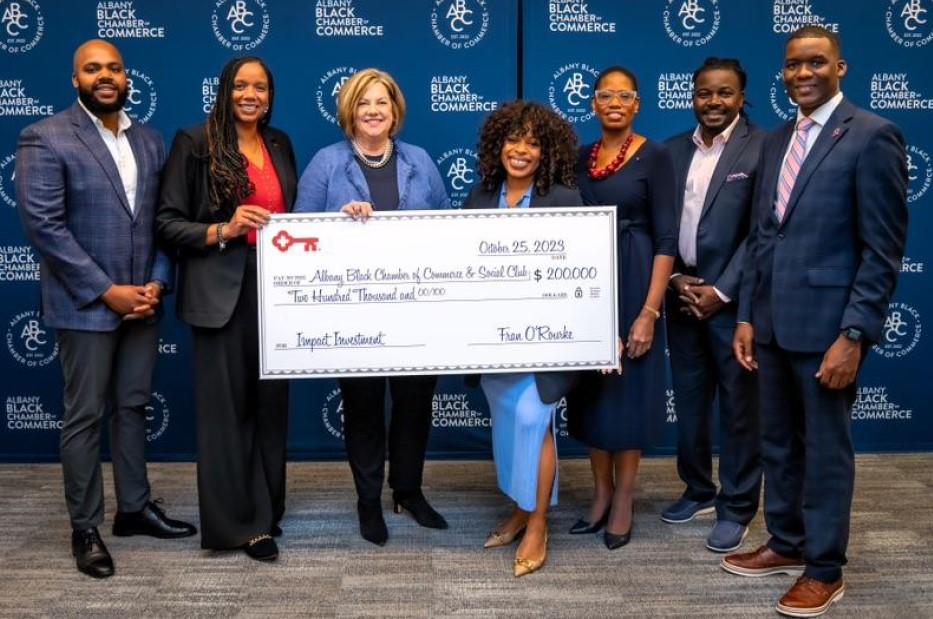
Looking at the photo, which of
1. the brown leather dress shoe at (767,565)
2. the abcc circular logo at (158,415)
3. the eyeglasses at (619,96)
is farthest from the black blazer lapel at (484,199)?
the abcc circular logo at (158,415)

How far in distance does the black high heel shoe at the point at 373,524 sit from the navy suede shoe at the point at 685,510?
107cm

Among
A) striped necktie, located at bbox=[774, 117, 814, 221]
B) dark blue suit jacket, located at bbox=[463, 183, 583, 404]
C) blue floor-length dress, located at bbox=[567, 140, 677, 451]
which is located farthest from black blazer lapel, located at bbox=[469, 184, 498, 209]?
striped necktie, located at bbox=[774, 117, 814, 221]

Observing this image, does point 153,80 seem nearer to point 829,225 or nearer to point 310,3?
point 310,3

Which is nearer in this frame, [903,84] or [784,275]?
[784,275]

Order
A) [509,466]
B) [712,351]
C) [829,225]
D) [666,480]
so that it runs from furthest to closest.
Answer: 1. [666,480]
2. [712,351]
3. [509,466]
4. [829,225]

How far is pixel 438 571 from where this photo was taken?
3.30 metres

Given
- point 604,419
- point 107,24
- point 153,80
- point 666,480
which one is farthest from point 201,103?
point 666,480

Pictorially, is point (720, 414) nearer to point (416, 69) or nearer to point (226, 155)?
point (226, 155)

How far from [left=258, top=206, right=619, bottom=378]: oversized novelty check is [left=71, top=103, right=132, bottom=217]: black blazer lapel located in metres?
0.59

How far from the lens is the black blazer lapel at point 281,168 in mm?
3404

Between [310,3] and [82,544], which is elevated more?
[310,3]

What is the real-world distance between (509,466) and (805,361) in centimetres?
102

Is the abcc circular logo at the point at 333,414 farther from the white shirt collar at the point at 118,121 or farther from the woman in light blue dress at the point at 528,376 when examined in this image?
the white shirt collar at the point at 118,121

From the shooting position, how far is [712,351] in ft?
11.8
